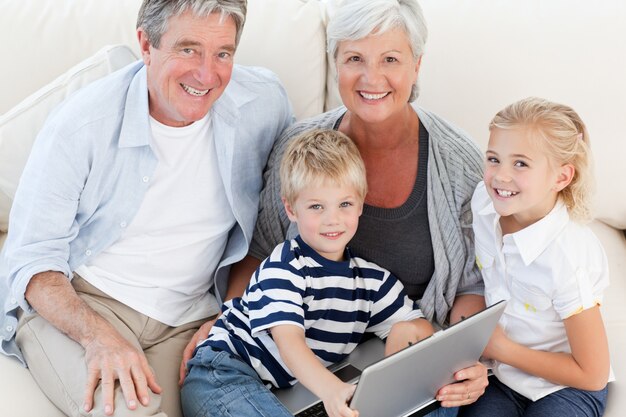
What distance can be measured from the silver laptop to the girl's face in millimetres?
250

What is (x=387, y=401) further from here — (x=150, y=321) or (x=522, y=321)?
(x=150, y=321)

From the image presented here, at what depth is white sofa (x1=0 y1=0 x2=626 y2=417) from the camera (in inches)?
77.5

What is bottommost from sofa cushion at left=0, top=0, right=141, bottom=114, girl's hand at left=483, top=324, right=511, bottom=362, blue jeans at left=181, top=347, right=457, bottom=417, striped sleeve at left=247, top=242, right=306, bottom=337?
blue jeans at left=181, top=347, right=457, bottom=417

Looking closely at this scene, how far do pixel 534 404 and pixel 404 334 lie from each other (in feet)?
1.05

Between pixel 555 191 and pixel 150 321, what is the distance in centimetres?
98

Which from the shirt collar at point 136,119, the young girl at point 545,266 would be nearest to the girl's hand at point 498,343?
the young girl at point 545,266

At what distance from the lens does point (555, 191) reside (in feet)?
5.36

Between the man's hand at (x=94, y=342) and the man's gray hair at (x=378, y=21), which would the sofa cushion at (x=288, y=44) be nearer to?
the man's gray hair at (x=378, y=21)

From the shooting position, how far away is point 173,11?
1.66 metres

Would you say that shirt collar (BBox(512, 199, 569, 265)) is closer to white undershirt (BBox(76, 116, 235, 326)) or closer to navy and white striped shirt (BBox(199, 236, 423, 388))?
navy and white striped shirt (BBox(199, 236, 423, 388))

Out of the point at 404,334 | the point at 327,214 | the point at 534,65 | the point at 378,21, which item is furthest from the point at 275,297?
the point at 534,65

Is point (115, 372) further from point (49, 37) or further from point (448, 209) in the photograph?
point (49, 37)

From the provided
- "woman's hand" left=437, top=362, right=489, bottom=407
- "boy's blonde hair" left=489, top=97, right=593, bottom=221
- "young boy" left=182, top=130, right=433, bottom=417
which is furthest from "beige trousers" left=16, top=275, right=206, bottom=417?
"boy's blonde hair" left=489, top=97, right=593, bottom=221

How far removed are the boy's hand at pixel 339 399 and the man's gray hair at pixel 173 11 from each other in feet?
2.68
